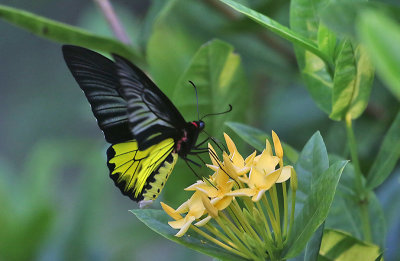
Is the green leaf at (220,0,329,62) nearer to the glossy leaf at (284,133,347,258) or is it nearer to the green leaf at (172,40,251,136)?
the glossy leaf at (284,133,347,258)

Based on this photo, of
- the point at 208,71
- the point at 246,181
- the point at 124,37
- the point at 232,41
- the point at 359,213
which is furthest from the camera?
the point at 232,41

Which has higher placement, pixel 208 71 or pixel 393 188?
pixel 208 71

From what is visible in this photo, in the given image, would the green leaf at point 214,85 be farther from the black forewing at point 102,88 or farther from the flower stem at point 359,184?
the flower stem at point 359,184

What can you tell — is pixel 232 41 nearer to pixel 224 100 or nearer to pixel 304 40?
pixel 224 100

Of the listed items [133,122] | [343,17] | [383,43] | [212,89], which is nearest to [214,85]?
[212,89]

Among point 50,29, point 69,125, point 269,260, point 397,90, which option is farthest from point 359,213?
point 69,125

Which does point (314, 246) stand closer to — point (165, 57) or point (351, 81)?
point (351, 81)
